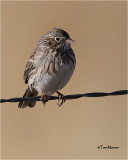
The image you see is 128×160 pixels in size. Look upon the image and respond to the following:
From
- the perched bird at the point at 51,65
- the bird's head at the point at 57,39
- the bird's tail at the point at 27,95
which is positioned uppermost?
the bird's head at the point at 57,39

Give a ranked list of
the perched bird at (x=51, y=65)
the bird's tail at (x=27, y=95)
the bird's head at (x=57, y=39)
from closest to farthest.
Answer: the perched bird at (x=51, y=65), the bird's head at (x=57, y=39), the bird's tail at (x=27, y=95)

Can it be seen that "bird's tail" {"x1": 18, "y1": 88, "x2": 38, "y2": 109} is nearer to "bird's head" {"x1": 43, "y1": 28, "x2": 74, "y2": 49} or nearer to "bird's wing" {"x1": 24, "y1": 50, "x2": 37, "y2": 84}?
"bird's wing" {"x1": 24, "y1": 50, "x2": 37, "y2": 84}

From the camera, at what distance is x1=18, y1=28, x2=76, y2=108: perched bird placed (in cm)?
901

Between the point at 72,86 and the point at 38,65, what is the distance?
3.16m

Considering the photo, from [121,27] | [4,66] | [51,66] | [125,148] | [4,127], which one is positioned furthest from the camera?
[121,27]

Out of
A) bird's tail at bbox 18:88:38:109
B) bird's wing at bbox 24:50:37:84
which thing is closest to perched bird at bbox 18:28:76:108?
bird's wing at bbox 24:50:37:84

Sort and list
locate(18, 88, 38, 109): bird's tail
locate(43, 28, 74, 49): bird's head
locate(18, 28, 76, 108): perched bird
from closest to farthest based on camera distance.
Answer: locate(18, 28, 76, 108): perched bird
locate(43, 28, 74, 49): bird's head
locate(18, 88, 38, 109): bird's tail

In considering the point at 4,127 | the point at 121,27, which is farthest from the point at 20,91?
the point at 121,27

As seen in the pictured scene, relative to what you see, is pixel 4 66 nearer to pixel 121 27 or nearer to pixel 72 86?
pixel 72 86

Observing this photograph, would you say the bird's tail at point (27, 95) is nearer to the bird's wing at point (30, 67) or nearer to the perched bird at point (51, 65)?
the perched bird at point (51, 65)

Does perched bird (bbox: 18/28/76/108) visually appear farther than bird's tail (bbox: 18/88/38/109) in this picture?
No

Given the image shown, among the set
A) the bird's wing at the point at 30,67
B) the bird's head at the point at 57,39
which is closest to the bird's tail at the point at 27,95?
the bird's wing at the point at 30,67

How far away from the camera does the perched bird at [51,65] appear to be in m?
9.01

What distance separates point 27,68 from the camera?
954 cm
